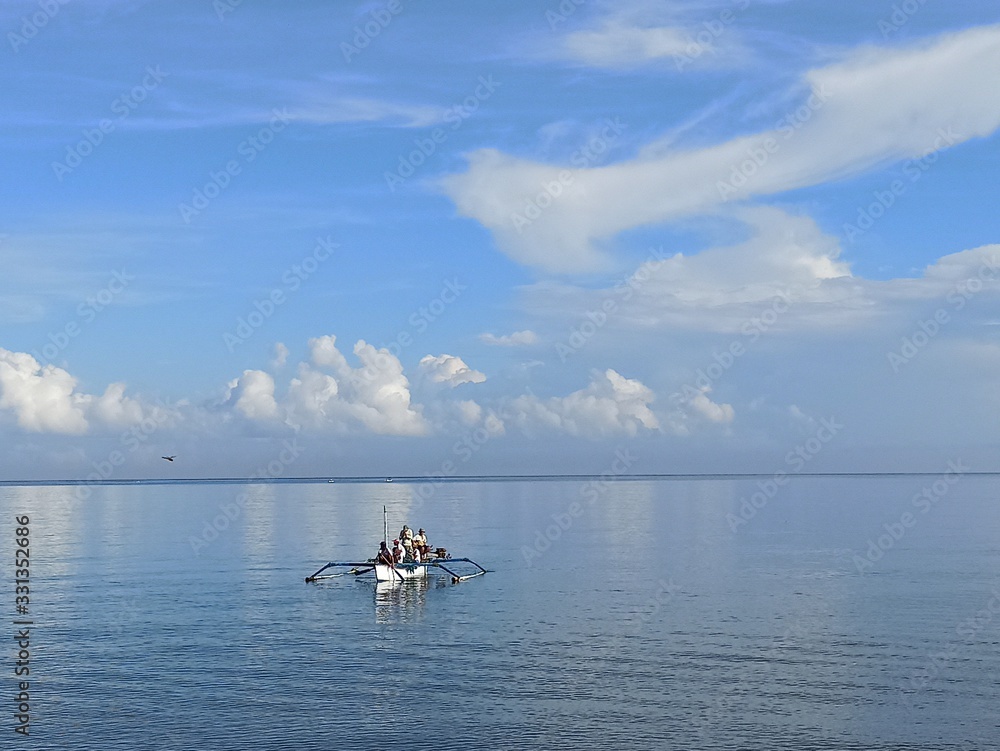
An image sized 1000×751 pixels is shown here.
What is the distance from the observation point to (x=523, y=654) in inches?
2260

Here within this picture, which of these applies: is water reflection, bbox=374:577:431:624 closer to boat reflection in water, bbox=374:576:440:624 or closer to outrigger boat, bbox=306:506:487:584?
boat reflection in water, bbox=374:576:440:624

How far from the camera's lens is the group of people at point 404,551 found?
296 ft

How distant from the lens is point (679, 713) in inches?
1789

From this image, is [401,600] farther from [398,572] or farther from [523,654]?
[523,654]

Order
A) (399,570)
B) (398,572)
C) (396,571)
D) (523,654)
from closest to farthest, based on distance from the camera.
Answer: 1. (523,654)
2. (396,571)
3. (398,572)
4. (399,570)

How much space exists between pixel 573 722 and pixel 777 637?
22.1 metres

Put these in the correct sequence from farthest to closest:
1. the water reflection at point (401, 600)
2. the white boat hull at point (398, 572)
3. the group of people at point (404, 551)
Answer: the group of people at point (404, 551), the white boat hull at point (398, 572), the water reflection at point (401, 600)

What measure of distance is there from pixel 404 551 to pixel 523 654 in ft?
126

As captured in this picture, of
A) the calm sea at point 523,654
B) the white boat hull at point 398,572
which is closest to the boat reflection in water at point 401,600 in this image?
the white boat hull at point 398,572

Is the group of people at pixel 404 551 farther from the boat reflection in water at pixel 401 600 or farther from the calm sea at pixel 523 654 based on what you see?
the calm sea at pixel 523 654

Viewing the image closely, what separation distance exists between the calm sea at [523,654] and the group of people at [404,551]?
340cm

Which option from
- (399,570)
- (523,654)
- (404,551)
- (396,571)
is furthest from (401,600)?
(523,654)

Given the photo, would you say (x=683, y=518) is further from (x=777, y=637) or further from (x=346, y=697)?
(x=346, y=697)

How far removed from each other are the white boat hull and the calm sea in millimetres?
2112
